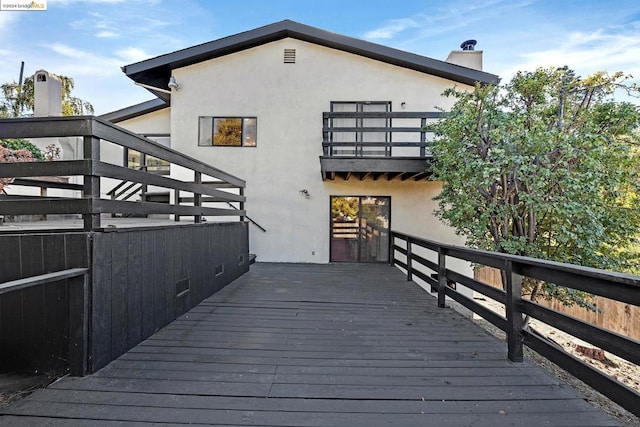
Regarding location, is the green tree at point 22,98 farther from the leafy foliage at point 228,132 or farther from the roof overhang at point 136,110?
the leafy foliage at point 228,132

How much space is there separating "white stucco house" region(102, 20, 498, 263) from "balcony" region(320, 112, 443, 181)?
0.05 metres

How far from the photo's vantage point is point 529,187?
5082 millimetres

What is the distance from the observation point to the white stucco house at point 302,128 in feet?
25.1

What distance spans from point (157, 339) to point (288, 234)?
4.98 m

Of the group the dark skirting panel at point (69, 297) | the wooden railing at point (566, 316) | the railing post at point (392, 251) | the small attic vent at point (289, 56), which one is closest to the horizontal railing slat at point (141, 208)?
the dark skirting panel at point (69, 297)

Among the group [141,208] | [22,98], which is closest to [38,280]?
[141,208]

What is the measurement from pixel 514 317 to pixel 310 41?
764cm

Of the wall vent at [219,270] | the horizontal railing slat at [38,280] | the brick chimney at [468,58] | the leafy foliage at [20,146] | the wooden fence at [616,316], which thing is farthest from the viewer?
the brick chimney at [468,58]

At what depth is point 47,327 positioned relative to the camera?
2.22m

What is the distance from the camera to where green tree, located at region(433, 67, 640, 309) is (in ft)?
16.0

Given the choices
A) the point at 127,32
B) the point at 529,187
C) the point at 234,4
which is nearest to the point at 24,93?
the point at 127,32

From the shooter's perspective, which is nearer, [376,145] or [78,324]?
[78,324]

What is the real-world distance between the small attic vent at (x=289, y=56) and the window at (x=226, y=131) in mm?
1755

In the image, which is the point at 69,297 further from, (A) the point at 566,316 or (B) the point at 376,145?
(B) the point at 376,145
